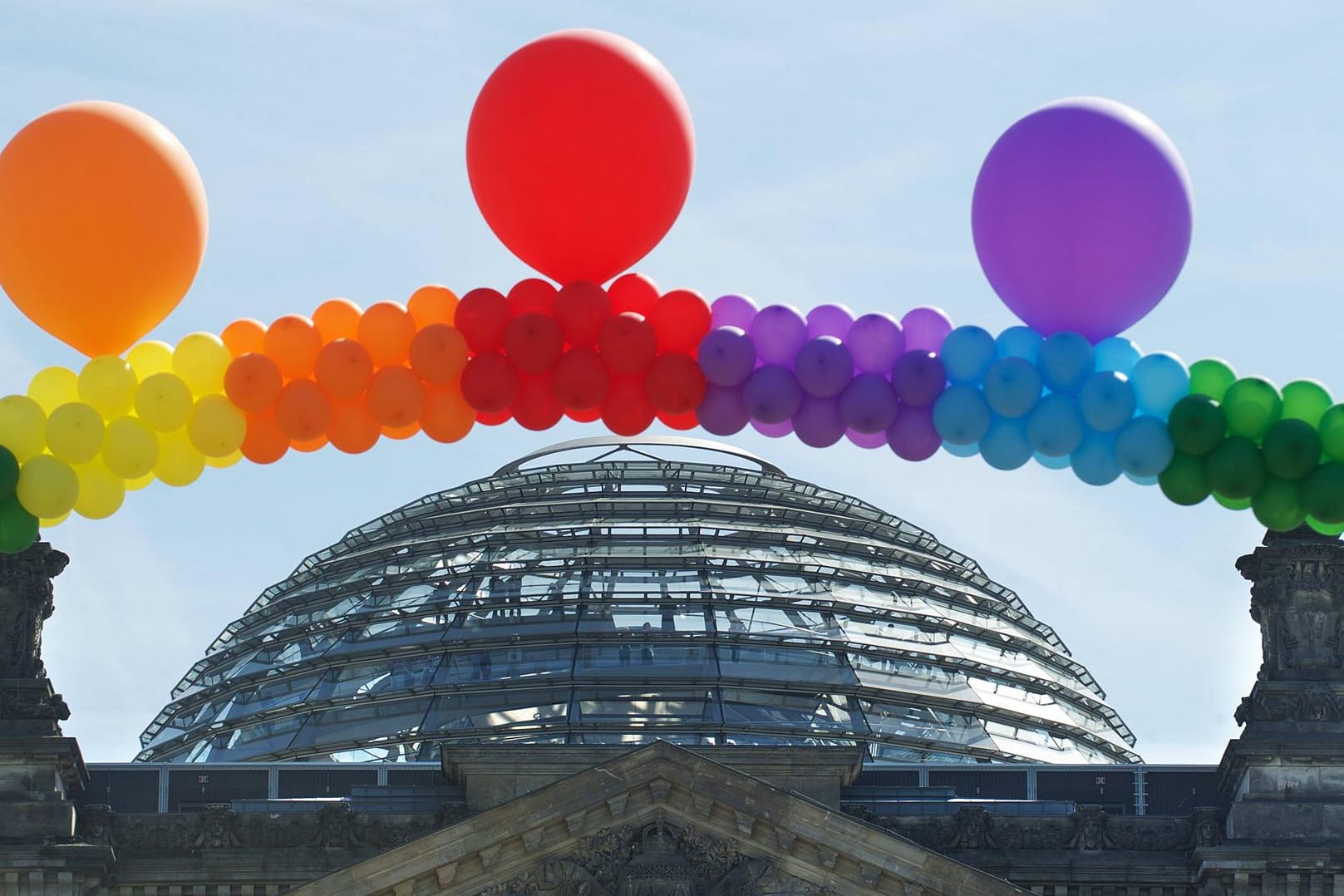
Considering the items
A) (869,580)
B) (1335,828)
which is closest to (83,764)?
Result: (1335,828)

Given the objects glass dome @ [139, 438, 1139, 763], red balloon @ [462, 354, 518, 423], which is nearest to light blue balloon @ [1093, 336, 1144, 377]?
red balloon @ [462, 354, 518, 423]

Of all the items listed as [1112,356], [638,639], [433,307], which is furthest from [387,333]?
[638,639]

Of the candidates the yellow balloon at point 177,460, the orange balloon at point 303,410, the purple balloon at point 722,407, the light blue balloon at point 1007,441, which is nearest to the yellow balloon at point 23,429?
the yellow balloon at point 177,460

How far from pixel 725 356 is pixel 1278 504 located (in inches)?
285

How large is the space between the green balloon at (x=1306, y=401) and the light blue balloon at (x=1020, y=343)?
10.9 ft

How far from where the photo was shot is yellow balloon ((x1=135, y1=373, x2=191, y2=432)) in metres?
46.8

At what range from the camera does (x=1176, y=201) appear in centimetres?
4475

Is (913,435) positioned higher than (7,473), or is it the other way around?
(913,435)

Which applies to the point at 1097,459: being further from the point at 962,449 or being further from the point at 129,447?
the point at 129,447

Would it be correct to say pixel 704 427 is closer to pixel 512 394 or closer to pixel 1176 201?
pixel 512 394

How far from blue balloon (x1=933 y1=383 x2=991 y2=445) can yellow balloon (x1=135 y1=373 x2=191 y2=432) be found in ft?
31.1

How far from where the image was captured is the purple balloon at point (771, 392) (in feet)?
153

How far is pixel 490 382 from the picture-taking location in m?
46.3

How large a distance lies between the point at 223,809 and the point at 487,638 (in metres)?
22.5
